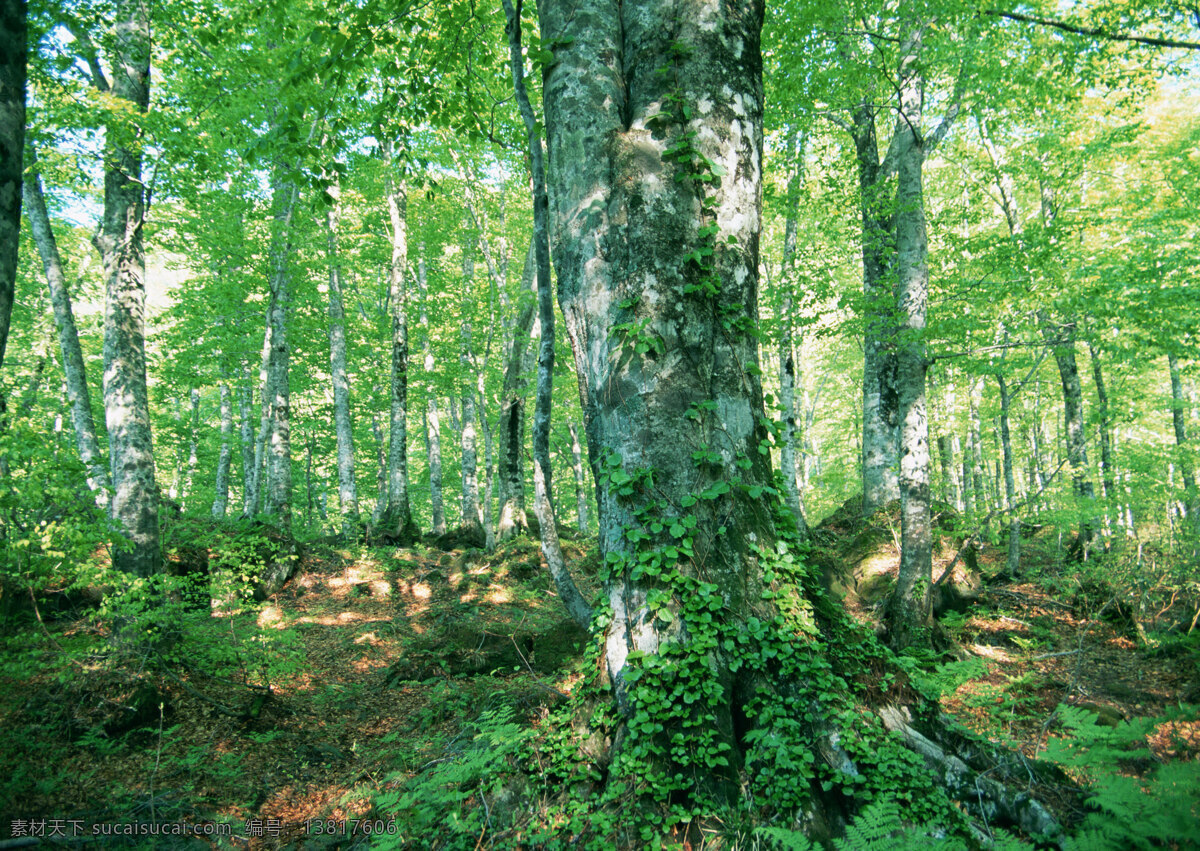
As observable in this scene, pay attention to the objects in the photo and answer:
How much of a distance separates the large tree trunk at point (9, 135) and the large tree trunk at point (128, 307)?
438 cm

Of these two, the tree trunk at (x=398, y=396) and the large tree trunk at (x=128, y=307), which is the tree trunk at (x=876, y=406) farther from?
the large tree trunk at (x=128, y=307)

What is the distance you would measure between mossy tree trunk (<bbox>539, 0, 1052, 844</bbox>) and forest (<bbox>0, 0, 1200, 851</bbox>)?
0.02 meters

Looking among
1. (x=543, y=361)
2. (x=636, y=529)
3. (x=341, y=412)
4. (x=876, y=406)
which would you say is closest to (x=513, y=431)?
(x=341, y=412)

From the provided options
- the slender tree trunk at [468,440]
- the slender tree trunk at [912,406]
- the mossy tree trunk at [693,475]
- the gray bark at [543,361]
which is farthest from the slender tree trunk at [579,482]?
the mossy tree trunk at [693,475]

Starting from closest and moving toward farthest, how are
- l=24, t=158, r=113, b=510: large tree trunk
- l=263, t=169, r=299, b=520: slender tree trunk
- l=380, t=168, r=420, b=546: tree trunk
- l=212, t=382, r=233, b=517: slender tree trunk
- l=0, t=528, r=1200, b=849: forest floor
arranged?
l=0, t=528, r=1200, b=849: forest floor
l=24, t=158, r=113, b=510: large tree trunk
l=263, t=169, r=299, b=520: slender tree trunk
l=380, t=168, r=420, b=546: tree trunk
l=212, t=382, r=233, b=517: slender tree trunk

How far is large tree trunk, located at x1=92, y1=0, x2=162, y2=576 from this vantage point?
5.86m

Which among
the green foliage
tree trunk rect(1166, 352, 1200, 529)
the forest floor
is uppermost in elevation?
tree trunk rect(1166, 352, 1200, 529)

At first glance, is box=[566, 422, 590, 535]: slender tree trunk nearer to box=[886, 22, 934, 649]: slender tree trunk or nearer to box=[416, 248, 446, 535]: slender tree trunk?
box=[416, 248, 446, 535]: slender tree trunk

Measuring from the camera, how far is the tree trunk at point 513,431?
39.7 feet

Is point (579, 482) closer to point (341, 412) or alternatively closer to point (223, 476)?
point (341, 412)

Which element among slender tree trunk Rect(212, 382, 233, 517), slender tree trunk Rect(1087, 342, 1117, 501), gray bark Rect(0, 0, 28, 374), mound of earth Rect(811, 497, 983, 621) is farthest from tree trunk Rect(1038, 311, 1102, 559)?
slender tree trunk Rect(212, 382, 233, 517)

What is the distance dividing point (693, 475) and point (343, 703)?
5296mm

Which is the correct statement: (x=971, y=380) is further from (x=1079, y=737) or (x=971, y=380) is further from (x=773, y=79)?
(x=1079, y=737)

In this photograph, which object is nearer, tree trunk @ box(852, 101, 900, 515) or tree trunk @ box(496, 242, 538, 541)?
tree trunk @ box(852, 101, 900, 515)
